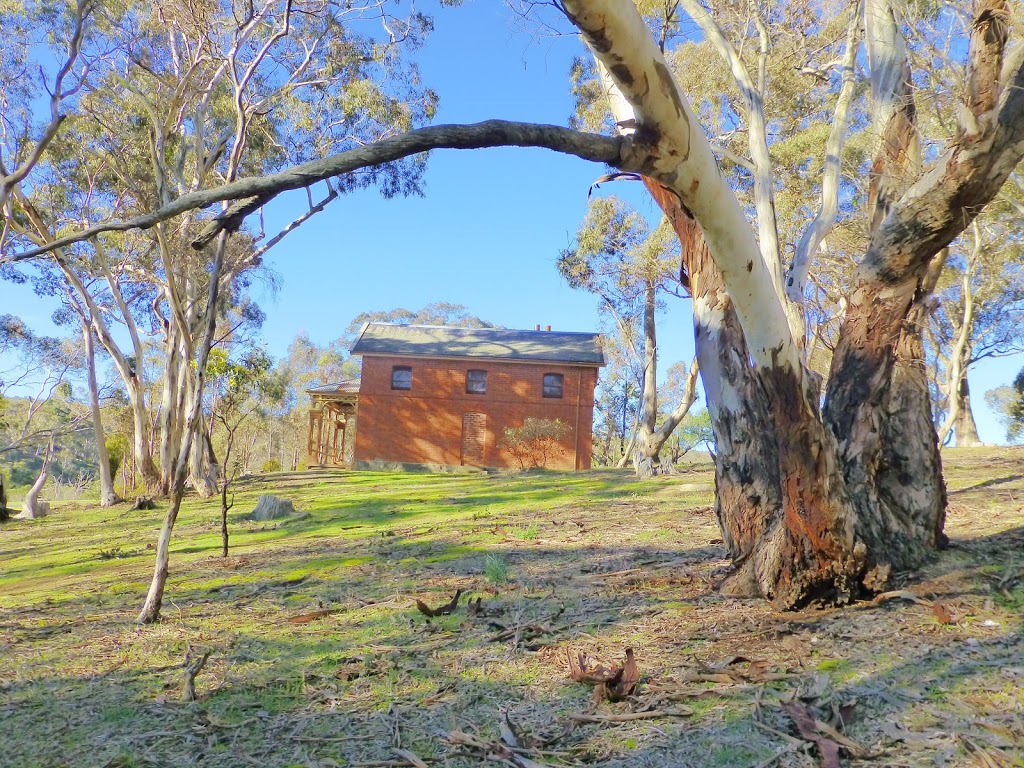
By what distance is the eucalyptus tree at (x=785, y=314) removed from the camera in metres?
2.63

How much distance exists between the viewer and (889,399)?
4.03 m

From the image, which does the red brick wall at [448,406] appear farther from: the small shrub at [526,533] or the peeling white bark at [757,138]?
the small shrub at [526,533]

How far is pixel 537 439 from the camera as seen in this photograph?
25609mm

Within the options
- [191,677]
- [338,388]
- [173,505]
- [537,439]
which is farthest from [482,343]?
[191,677]

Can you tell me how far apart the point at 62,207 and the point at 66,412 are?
59.6 feet

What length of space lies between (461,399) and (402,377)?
2428 mm

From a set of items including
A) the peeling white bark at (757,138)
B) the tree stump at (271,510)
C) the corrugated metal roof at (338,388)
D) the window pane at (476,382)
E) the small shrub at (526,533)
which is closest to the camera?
the small shrub at (526,533)

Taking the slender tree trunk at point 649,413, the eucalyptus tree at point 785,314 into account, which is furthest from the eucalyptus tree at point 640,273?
the eucalyptus tree at point 785,314

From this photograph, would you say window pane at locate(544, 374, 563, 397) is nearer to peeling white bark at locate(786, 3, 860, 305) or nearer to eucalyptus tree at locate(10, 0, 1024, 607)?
peeling white bark at locate(786, 3, 860, 305)

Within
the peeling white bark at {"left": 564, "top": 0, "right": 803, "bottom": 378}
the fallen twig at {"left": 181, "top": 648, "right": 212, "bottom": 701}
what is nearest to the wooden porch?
the fallen twig at {"left": 181, "top": 648, "right": 212, "bottom": 701}

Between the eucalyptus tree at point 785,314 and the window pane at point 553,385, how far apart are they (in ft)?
71.4

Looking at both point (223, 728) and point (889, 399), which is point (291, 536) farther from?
point (889, 399)

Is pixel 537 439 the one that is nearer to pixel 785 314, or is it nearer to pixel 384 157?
pixel 785 314

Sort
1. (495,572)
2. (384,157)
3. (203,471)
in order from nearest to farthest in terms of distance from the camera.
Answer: (384,157), (495,572), (203,471)
